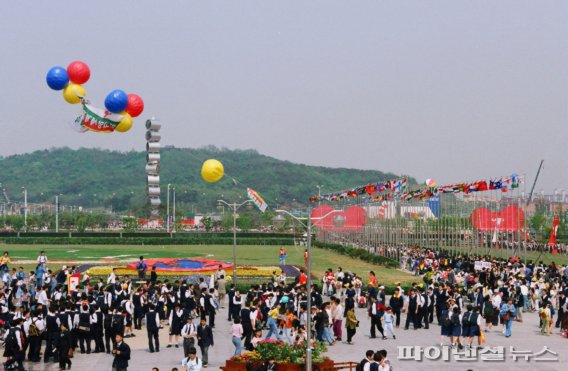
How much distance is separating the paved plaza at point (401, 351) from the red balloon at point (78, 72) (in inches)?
314

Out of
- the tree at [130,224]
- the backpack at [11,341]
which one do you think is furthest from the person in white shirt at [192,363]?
the tree at [130,224]

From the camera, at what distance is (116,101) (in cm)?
2044

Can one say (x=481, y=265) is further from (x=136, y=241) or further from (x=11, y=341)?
(x=136, y=241)

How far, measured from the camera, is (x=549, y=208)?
230 ft

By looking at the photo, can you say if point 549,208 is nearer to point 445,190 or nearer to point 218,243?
point 445,190

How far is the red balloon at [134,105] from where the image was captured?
21000 mm

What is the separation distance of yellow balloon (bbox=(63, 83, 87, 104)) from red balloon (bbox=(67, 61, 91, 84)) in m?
0.18

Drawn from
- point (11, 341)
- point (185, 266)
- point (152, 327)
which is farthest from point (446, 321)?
point (185, 266)

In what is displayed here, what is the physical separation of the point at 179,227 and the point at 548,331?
106 metres

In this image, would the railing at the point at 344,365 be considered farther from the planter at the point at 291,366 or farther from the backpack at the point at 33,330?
the backpack at the point at 33,330

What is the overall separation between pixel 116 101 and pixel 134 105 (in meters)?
0.74

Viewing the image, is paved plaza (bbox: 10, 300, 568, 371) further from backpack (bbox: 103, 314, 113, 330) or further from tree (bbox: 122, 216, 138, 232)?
tree (bbox: 122, 216, 138, 232)

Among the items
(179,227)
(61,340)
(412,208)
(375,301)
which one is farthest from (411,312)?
(179,227)

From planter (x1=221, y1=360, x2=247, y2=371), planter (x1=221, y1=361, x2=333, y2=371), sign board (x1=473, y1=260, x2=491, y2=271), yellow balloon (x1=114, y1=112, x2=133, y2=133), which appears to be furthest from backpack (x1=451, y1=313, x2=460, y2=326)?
sign board (x1=473, y1=260, x2=491, y2=271)
